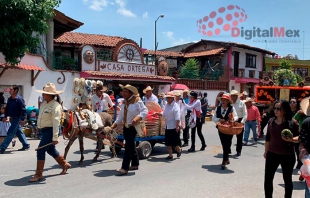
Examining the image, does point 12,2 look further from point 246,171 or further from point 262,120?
point 262,120

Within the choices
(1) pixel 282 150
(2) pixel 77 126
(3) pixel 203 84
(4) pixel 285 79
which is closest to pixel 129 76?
(4) pixel 285 79

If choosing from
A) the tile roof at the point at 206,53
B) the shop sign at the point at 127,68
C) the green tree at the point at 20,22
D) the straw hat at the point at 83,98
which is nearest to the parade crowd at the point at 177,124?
the straw hat at the point at 83,98

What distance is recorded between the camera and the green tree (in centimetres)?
1079

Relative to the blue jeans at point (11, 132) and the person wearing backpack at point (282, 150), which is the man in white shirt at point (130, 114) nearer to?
the person wearing backpack at point (282, 150)

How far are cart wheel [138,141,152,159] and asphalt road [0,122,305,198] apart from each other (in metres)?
0.14

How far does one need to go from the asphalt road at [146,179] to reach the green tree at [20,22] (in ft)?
12.7

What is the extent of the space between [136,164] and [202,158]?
231 centimetres

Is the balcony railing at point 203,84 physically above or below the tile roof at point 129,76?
below

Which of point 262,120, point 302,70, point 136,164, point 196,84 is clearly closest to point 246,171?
point 136,164

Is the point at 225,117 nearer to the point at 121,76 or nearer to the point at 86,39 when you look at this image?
the point at 121,76

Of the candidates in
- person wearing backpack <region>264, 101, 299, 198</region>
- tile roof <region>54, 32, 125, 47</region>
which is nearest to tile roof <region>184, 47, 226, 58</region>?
tile roof <region>54, 32, 125, 47</region>

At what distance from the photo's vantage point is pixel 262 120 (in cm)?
1270

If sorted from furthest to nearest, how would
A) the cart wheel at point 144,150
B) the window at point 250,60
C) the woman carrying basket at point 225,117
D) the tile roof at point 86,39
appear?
1. the window at point 250,60
2. the tile roof at point 86,39
3. the cart wheel at point 144,150
4. the woman carrying basket at point 225,117

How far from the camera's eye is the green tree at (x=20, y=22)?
1079 cm
